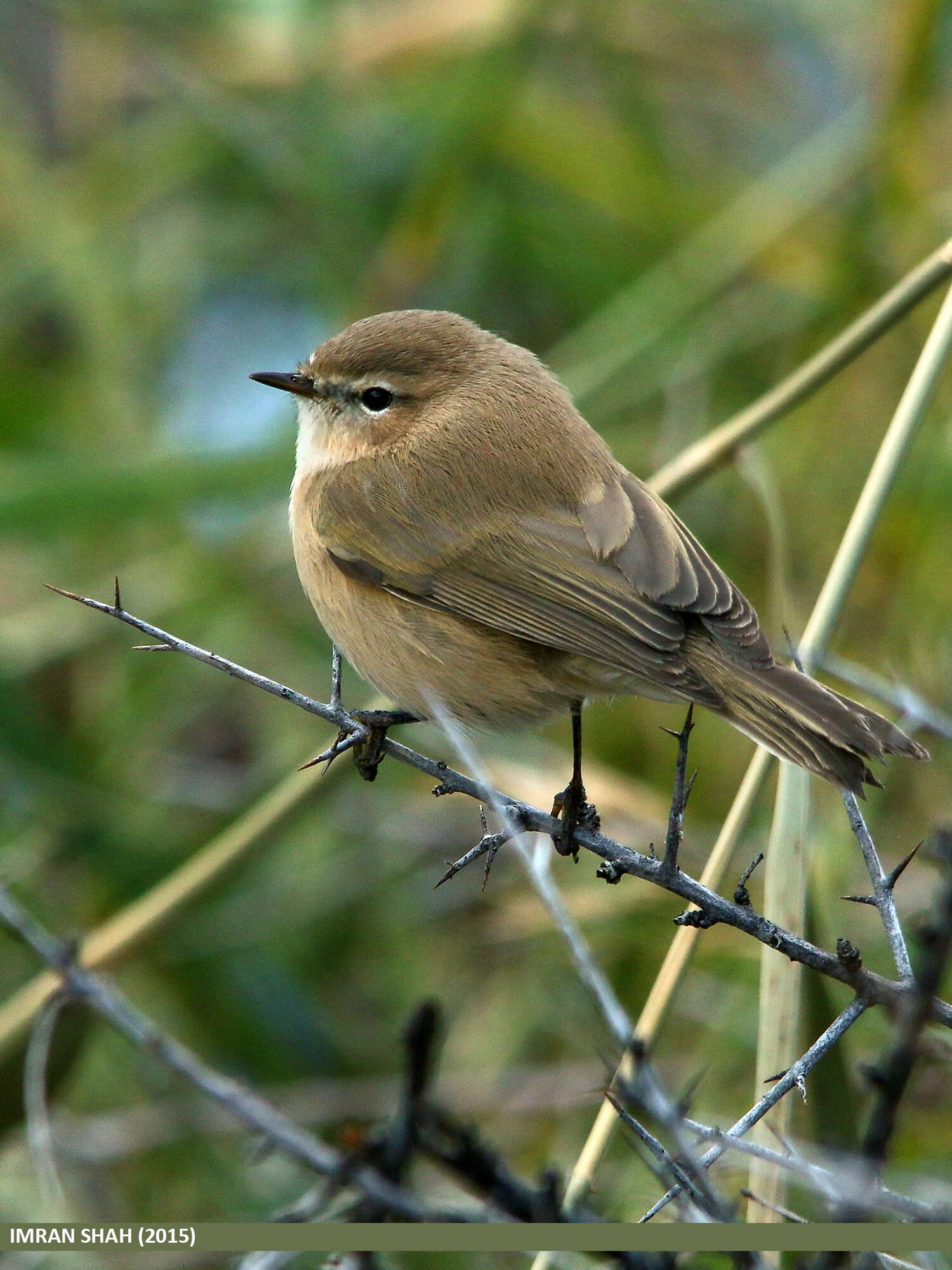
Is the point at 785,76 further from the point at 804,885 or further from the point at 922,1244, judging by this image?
the point at 922,1244

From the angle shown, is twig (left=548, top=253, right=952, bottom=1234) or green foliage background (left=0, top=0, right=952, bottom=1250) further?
green foliage background (left=0, top=0, right=952, bottom=1250)

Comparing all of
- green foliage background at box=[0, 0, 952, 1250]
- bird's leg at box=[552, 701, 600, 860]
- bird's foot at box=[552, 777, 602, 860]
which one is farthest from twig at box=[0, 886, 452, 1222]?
green foliage background at box=[0, 0, 952, 1250]

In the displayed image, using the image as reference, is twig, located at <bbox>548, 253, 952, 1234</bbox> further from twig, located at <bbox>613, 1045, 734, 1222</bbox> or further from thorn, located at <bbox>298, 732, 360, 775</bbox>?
twig, located at <bbox>613, 1045, 734, 1222</bbox>

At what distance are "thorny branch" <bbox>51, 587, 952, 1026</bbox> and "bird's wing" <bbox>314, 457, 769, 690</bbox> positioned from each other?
616mm

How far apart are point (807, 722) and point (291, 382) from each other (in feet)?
5.92

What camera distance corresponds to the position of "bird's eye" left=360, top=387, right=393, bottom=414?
364 centimetres

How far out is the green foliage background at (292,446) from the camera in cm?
405

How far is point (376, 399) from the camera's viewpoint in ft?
12.0

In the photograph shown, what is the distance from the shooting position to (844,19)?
19.4 ft

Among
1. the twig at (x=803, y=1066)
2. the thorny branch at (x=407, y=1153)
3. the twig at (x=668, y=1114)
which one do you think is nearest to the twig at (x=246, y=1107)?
the thorny branch at (x=407, y=1153)

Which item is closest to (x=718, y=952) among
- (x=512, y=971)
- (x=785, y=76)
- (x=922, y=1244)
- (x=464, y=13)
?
(x=512, y=971)

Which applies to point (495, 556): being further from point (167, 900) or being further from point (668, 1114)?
point (668, 1114)

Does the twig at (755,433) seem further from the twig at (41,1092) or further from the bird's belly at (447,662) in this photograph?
the twig at (41,1092)

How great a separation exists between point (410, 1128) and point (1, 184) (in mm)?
5604
